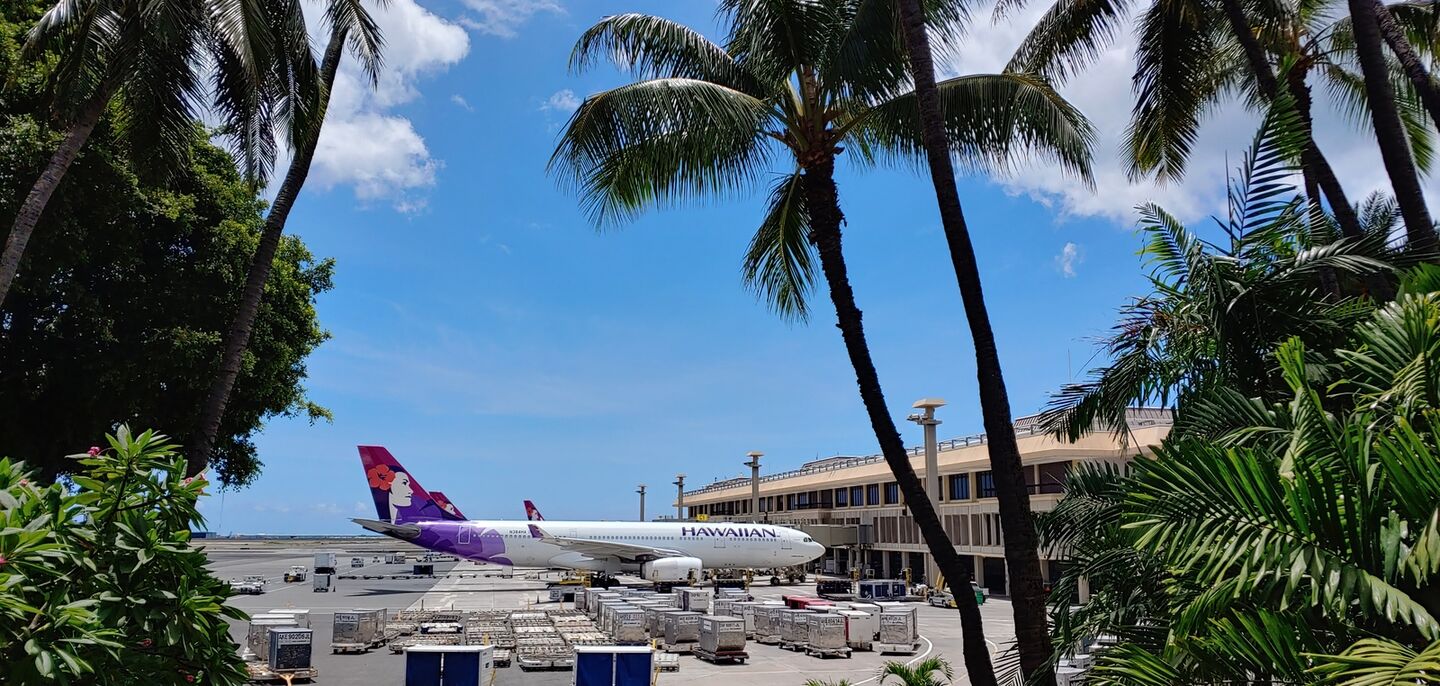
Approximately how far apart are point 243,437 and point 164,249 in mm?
7873

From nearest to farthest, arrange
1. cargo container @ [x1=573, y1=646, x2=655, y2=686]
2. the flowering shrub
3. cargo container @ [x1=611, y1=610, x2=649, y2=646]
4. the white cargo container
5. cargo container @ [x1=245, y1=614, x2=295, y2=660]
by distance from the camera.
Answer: the flowering shrub, cargo container @ [x1=573, y1=646, x2=655, y2=686], cargo container @ [x1=245, y1=614, x2=295, y2=660], the white cargo container, cargo container @ [x1=611, y1=610, x2=649, y2=646]

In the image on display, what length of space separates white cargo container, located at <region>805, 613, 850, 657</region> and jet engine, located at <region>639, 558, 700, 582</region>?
20.8m

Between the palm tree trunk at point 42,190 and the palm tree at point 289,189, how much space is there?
97.9 inches

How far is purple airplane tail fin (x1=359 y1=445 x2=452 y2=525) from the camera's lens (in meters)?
48.3

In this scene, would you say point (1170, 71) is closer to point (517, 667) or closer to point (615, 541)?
point (517, 667)

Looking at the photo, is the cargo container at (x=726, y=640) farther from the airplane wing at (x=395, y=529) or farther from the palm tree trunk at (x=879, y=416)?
the airplane wing at (x=395, y=529)

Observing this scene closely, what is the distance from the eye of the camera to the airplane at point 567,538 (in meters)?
46.3

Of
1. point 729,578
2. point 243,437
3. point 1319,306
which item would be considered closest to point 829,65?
point 1319,306

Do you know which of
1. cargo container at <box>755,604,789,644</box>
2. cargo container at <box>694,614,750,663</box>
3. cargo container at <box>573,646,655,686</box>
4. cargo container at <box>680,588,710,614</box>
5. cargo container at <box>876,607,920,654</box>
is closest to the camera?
cargo container at <box>573,646,655,686</box>

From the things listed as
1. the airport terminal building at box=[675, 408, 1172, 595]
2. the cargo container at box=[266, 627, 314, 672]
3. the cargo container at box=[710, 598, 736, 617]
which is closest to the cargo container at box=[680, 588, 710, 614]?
the cargo container at box=[710, 598, 736, 617]

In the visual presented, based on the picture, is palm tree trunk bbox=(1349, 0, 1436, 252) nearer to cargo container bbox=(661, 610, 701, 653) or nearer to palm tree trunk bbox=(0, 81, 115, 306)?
palm tree trunk bbox=(0, 81, 115, 306)

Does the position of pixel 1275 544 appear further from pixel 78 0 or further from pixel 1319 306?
pixel 78 0

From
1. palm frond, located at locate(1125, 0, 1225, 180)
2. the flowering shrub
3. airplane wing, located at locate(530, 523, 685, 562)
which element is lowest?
airplane wing, located at locate(530, 523, 685, 562)

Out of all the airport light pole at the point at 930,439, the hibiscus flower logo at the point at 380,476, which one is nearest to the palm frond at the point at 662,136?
the airport light pole at the point at 930,439
